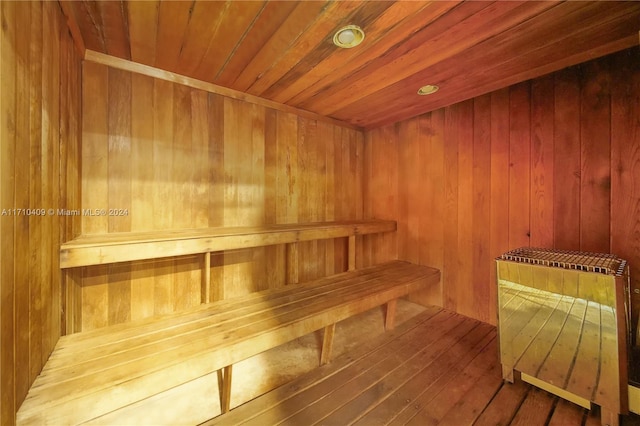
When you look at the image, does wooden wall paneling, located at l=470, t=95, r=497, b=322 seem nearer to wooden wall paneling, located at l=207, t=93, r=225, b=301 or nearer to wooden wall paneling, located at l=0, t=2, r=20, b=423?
wooden wall paneling, located at l=207, t=93, r=225, b=301

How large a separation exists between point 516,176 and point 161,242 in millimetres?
2553

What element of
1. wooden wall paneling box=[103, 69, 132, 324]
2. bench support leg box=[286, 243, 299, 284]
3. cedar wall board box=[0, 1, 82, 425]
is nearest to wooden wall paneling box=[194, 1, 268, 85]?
wooden wall paneling box=[103, 69, 132, 324]


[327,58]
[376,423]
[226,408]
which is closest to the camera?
[376,423]

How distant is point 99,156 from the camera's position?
1471 mm

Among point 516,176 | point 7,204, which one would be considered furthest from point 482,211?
point 7,204

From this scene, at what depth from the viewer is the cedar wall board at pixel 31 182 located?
701 mm

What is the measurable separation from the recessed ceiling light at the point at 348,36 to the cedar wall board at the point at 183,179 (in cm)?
103

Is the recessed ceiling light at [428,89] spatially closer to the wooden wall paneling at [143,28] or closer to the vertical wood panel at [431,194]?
the vertical wood panel at [431,194]

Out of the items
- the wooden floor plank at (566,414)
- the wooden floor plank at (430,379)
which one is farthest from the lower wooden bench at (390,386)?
the wooden floor plank at (566,414)

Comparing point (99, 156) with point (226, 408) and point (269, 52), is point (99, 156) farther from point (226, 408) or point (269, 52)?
point (226, 408)

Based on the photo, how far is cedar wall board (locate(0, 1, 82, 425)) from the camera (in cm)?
70

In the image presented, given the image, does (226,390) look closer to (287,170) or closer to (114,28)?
(287,170)

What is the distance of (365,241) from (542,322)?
5.77 ft

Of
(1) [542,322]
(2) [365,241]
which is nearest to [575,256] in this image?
(1) [542,322]
